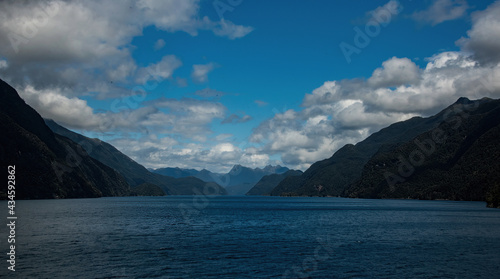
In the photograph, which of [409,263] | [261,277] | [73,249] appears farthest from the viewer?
[73,249]

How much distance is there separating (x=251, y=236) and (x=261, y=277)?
44331 mm

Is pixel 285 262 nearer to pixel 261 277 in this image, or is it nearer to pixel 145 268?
pixel 261 277

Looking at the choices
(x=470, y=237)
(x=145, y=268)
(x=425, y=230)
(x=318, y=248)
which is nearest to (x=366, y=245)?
(x=318, y=248)

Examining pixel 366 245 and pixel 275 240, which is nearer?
pixel 366 245

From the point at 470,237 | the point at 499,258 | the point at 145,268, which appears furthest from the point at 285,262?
the point at 470,237

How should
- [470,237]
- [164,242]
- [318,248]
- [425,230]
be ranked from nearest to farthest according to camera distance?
[318,248] < [164,242] < [470,237] < [425,230]

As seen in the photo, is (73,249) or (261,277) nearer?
(261,277)

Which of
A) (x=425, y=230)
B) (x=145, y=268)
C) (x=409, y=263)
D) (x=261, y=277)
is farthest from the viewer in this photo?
(x=425, y=230)

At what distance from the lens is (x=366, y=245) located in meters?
79.6

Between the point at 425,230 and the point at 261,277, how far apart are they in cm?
7765

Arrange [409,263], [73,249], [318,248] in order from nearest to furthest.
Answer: [409,263], [73,249], [318,248]

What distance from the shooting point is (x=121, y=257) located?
210ft

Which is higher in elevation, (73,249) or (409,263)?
(73,249)

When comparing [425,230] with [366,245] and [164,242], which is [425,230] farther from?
[164,242]
